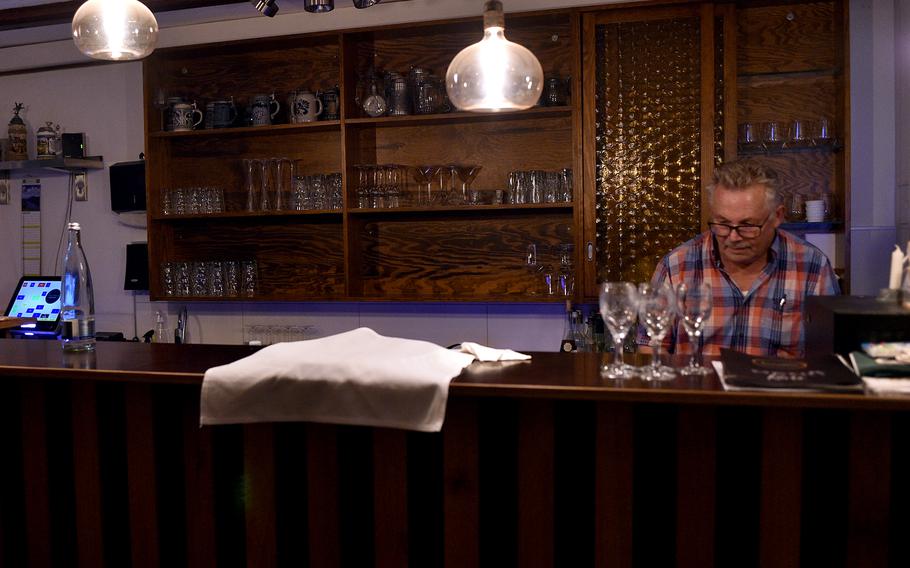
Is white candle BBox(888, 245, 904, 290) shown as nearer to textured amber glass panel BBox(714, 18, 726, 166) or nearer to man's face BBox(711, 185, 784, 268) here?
man's face BBox(711, 185, 784, 268)

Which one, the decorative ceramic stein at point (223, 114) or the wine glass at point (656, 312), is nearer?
the wine glass at point (656, 312)

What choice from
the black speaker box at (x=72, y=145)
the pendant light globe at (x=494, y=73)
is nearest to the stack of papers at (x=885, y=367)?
the pendant light globe at (x=494, y=73)

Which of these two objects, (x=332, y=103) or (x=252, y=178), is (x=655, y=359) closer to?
(x=332, y=103)

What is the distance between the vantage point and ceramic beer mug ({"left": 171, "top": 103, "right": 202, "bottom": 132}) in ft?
12.2

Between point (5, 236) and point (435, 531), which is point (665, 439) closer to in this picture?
point (435, 531)

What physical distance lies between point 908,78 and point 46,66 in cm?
437

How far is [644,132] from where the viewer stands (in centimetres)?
321

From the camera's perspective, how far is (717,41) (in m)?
3.13

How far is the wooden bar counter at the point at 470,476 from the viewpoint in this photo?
56.7 inches

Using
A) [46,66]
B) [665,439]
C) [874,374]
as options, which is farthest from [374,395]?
[46,66]

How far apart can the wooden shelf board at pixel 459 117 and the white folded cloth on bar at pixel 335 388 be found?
1.92 metres

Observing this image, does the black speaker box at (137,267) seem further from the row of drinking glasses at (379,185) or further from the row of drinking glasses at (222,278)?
the row of drinking glasses at (379,185)

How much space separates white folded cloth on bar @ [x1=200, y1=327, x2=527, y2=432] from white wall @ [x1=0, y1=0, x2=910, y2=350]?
214 cm

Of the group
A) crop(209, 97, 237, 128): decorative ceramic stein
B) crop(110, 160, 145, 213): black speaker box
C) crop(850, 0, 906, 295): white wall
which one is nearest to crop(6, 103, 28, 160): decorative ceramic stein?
crop(110, 160, 145, 213): black speaker box
